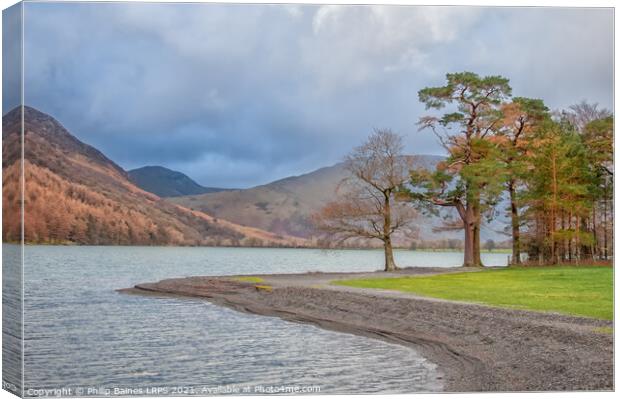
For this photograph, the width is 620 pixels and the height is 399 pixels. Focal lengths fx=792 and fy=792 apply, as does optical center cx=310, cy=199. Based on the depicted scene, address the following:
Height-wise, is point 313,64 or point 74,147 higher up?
point 313,64

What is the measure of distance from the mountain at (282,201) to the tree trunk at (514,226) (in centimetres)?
286

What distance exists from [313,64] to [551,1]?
3.90 m

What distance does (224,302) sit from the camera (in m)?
21.5

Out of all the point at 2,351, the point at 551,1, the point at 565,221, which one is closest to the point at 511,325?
the point at 551,1

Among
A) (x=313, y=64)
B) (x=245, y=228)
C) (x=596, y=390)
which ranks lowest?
(x=596, y=390)

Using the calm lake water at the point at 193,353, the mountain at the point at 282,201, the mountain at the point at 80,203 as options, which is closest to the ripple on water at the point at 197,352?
the calm lake water at the point at 193,353

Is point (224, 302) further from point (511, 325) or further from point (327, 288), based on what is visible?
point (511, 325)

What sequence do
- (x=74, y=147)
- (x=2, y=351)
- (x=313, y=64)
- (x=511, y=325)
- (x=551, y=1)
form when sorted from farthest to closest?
1. (x=74, y=147)
2. (x=511, y=325)
3. (x=313, y=64)
4. (x=551, y=1)
5. (x=2, y=351)

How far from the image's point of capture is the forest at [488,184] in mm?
24219

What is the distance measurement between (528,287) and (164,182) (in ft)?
31.9

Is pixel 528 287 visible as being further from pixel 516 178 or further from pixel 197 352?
pixel 197 352

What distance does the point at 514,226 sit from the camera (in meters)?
26.7

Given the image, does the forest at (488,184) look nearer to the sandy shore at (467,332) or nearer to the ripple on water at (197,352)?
the sandy shore at (467,332)

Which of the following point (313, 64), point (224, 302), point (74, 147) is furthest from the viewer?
point (224, 302)
